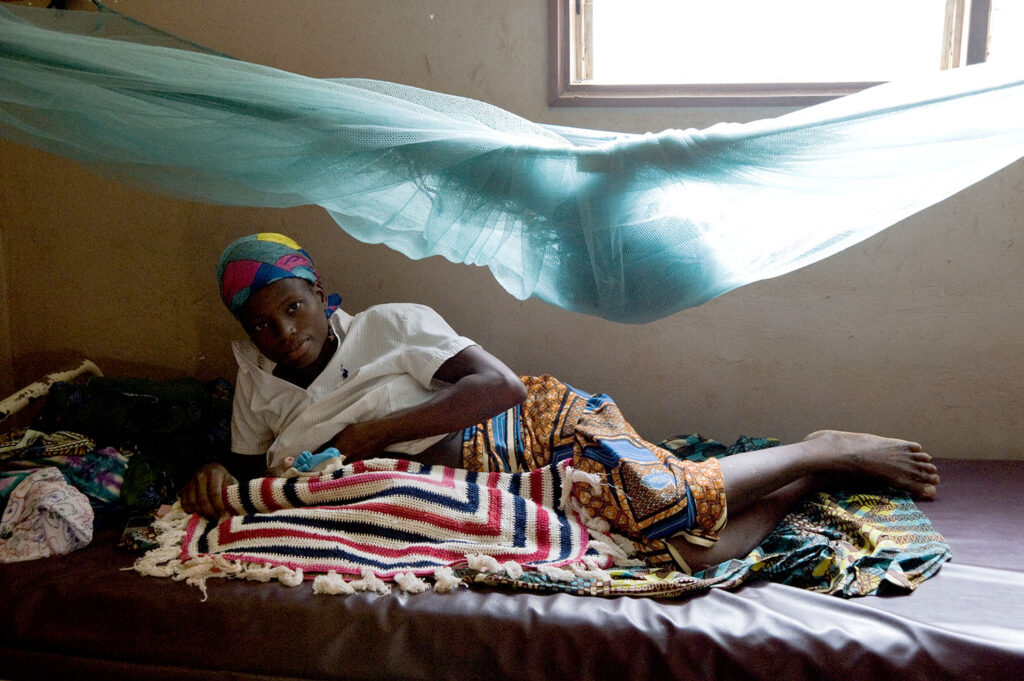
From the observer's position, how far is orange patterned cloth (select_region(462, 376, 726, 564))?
3.98ft

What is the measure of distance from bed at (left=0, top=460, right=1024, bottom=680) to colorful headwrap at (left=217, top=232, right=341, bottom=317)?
21.9 inches

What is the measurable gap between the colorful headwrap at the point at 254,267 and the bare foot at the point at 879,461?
111 centimetres

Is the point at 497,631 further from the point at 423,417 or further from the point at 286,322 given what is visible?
the point at 286,322

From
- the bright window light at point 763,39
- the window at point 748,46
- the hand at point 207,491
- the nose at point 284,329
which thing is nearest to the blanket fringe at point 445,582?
the hand at point 207,491

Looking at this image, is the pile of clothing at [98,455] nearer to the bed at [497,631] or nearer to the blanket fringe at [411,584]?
the bed at [497,631]

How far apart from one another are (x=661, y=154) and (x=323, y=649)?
0.90m

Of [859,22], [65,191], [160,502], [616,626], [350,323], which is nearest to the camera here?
[616,626]

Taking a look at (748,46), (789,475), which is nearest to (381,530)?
(789,475)

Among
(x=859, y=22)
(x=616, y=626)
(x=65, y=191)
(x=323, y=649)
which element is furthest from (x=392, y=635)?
(x=859, y=22)

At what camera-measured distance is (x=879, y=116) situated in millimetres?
1047

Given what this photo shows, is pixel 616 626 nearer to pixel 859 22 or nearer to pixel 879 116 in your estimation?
pixel 879 116

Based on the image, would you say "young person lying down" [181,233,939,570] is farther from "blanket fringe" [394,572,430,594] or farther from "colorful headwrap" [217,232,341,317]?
"blanket fringe" [394,572,430,594]

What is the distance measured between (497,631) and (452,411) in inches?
18.0

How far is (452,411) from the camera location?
1.40 meters
